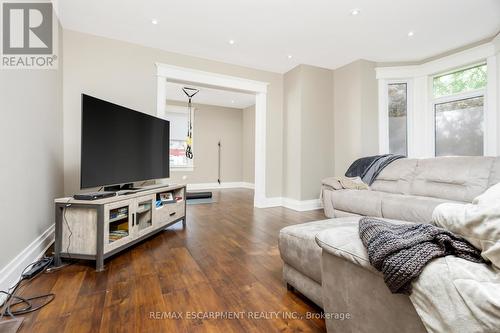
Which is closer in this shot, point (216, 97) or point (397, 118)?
point (397, 118)

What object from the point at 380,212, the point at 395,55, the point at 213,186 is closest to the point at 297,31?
the point at 395,55

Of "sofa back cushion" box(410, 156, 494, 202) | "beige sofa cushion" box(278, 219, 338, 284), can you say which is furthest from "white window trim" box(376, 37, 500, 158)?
"beige sofa cushion" box(278, 219, 338, 284)

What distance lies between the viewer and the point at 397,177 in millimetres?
3045

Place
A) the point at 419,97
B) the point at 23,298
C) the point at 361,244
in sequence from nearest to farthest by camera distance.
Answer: the point at 361,244 → the point at 23,298 → the point at 419,97

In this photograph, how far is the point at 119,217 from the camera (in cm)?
200

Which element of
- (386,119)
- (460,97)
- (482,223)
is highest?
(460,97)

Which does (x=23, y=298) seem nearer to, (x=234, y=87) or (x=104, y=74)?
(x=104, y=74)

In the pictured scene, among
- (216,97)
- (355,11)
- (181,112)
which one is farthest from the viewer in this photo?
(181,112)

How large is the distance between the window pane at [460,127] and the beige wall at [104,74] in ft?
12.5

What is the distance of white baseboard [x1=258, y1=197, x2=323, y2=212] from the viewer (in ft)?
13.4

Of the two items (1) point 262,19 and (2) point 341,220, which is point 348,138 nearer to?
(1) point 262,19

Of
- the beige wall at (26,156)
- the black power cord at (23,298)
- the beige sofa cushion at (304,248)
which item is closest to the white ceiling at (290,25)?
the beige wall at (26,156)

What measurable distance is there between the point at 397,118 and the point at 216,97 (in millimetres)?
4299

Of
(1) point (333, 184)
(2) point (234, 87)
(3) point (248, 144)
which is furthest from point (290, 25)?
(3) point (248, 144)
